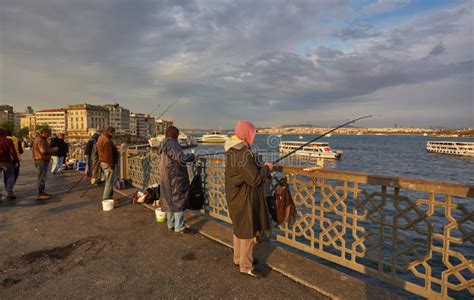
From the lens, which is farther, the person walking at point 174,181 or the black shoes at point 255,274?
the person walking at point 174,181

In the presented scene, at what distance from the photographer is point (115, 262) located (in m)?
3.63

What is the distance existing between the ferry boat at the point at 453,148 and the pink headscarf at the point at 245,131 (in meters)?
77.8

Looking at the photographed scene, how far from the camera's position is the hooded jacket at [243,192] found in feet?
9.71

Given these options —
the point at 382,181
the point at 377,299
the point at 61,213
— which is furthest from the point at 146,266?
the point at 61,213

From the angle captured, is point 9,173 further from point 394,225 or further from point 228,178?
point 394,225

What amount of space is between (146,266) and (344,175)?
2.87 m

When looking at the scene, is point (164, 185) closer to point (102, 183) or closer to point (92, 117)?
point (102, 183)

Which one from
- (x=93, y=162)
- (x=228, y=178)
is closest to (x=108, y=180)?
(x=93, y=162)

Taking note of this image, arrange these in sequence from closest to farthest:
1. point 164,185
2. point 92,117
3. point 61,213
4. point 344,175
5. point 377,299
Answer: point 377,299 < point 344,175 < point 164,185 < point 61,213 < point 92,117

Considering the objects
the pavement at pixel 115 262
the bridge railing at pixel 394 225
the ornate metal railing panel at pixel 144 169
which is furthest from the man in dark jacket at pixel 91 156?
the bridge railing at pixel 394 225

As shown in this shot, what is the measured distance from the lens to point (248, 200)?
3.10 meters

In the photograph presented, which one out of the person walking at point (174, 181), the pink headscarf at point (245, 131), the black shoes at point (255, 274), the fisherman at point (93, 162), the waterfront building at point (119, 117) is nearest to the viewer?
the pink headscarf at point (245, 131)

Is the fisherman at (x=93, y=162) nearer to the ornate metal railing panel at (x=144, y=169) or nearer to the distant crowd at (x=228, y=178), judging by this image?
the ornate metal railing panel at (x=144, y=169)

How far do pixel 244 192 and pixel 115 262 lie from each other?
2143mm
